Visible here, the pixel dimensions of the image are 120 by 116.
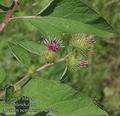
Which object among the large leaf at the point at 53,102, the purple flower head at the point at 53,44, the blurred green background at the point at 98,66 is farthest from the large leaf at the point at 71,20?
the blurred green background at the point at 98,66

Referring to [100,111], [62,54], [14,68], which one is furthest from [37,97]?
[14,68]

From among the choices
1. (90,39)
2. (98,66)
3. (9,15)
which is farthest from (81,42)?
(98,66)

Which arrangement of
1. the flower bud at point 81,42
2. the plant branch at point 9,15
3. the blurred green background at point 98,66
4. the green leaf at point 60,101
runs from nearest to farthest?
the green leaf at point 60,101, the plant branch at point 9,15, the flower bud at point 81,42, the blurred green background at point 98,66

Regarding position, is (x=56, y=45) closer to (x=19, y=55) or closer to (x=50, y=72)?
(x=19, y=55)

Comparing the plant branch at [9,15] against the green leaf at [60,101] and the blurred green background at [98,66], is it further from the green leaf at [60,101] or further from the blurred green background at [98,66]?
the blurred green background at [98,66]

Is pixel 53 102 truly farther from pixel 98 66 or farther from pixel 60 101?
pixel 98 66
